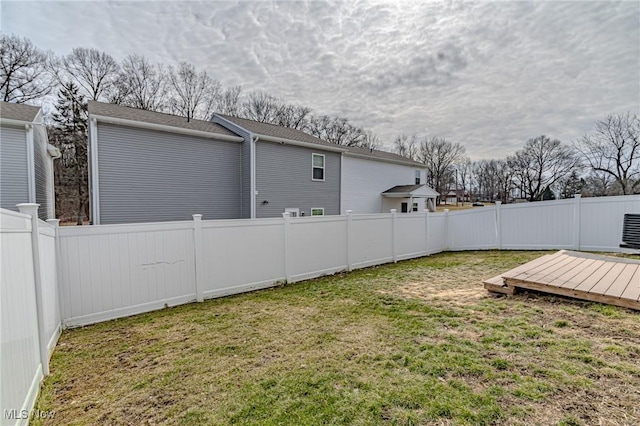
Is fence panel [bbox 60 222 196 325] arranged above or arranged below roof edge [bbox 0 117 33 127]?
below

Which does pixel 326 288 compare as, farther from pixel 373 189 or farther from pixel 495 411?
pixel 373 189

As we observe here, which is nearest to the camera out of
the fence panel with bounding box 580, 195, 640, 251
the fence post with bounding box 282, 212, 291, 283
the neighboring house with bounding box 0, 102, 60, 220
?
the fence post with bounding box 282, 212, 291, 283

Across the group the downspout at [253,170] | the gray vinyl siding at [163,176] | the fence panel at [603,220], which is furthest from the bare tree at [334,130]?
the fence panel at [603,220]

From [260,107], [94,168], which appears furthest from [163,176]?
[260,107]

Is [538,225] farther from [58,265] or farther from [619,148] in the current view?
[619,148]

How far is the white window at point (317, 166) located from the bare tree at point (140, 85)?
57.1 feet

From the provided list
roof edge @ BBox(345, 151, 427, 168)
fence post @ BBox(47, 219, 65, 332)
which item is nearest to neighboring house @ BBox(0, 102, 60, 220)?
fence post @ BBox(47, 219, 65, 332)

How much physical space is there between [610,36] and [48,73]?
29.9 meters

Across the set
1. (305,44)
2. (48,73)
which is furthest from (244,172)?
(48,73)

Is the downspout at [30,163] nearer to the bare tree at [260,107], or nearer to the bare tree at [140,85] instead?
the bare tree at [140,85]

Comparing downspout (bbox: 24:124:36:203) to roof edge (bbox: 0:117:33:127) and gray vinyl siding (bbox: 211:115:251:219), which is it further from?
gray vinyl siding (bbox: 211:115:251:219)

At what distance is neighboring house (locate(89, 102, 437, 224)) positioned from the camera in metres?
9.80

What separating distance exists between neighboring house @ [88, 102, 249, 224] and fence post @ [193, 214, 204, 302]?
6336 mm

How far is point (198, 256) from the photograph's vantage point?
534 centimetres
